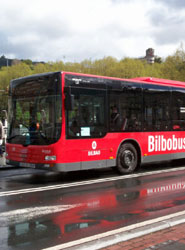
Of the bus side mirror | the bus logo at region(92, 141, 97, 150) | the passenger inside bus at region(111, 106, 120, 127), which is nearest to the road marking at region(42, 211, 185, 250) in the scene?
the bus side mirror

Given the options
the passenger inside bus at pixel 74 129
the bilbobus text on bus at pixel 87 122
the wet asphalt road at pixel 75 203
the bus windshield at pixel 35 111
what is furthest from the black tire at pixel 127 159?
the bus windshield at pixel 35 111

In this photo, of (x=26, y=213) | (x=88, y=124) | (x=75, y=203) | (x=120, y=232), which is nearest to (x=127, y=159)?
(x=88, y=124)

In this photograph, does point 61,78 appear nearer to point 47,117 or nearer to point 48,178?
point 47,117

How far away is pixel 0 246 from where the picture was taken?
4590 millimetres

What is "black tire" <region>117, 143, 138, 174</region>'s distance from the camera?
1099cm

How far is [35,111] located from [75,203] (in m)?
3.47

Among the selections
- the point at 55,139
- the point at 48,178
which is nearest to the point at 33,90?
the point at 55,139

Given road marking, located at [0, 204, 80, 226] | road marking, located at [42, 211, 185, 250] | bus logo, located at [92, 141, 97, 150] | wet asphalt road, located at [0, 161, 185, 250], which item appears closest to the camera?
road marking, located at [42, 211, 185, 250]

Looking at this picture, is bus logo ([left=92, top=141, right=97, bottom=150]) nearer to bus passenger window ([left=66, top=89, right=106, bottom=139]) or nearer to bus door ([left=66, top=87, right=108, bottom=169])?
bus door ([left=66, top=87, right=108, bottom=169])

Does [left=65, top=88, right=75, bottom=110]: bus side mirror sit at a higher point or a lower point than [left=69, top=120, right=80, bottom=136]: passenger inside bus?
higher

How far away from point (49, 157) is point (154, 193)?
289 centimetres

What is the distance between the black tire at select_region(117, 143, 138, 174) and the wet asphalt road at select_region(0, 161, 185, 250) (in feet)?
1.04

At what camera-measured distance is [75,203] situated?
7.11 meters

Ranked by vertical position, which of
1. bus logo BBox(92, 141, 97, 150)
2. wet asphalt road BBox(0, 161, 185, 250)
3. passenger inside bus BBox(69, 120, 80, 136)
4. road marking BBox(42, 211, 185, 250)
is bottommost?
wet asphalt road BBox(0, 161, 185, 250)
